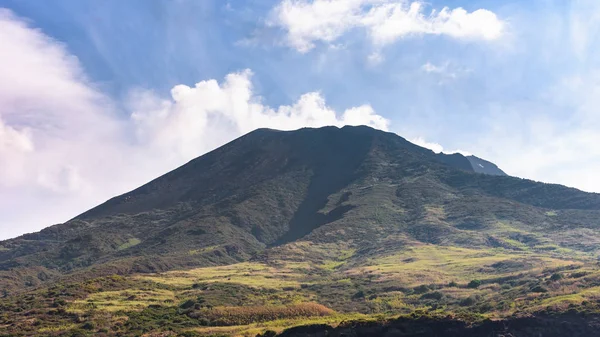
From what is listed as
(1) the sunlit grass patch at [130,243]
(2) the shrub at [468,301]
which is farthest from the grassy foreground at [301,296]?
(1) the sunlit grass patch at [130,243]

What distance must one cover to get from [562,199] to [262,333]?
524ft

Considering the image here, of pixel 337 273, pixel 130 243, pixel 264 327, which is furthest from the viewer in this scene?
pixel 130 243

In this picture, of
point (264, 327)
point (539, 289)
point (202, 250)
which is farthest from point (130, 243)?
point (539, 289)

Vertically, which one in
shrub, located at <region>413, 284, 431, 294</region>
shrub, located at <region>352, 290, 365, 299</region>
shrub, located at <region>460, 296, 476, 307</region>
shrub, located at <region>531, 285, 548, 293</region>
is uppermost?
shrub, located at <region>352, 290, 365, 299</region>

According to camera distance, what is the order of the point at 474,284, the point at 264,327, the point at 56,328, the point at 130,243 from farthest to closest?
the point at 130,243
the point at 474,284
the point at 56,328
the point at 264,327

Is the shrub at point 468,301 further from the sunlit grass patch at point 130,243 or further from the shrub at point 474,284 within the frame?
the sunlit grass patch at point 130,243

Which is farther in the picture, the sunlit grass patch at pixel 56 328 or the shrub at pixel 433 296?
the shrub at pixel 433 296

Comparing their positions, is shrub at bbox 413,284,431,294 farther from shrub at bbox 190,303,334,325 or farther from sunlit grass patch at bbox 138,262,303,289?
sunlit grass patch at bbox 138,262,303,289

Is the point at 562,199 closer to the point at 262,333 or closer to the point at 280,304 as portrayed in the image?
the point at 280,304

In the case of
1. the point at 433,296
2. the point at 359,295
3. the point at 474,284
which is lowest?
the point at 433,296

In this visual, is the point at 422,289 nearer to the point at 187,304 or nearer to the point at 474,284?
the point at 474,284

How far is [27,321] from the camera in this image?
70.1 m

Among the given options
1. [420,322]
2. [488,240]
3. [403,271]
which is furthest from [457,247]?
[420,322]

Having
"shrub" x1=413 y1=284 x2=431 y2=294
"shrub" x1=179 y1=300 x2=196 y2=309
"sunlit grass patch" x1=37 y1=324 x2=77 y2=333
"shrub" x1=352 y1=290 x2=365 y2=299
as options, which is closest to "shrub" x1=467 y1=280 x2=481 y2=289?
"shrub" x1=413 y1=284 x2=431 y2=294
